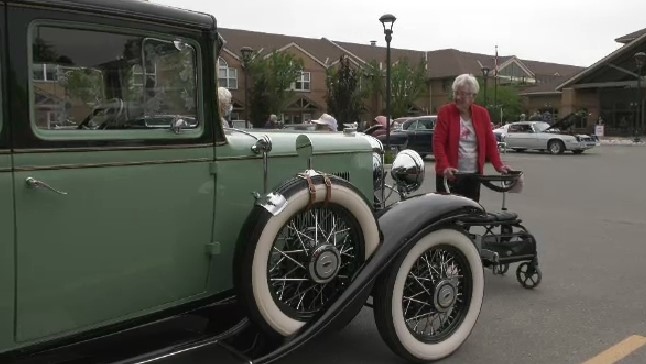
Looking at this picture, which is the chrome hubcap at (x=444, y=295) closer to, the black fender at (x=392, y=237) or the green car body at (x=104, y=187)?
the black fender at (x=392, y=237)

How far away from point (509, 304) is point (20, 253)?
144 inches

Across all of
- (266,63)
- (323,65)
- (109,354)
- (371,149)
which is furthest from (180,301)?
(323,65)

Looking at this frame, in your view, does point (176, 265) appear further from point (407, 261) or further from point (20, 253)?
point (407, 261)

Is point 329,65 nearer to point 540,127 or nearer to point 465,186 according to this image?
point 540,127

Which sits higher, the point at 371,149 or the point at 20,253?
the point at 371,149

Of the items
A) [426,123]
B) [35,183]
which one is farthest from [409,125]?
[35,183]

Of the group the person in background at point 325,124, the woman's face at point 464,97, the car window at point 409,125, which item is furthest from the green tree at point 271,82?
the woman's face at point 464,97

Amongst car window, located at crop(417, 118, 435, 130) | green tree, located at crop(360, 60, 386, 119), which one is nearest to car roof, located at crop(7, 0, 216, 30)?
car window, located at crop(417, 118, 435, 130)

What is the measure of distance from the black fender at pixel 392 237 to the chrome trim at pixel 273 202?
63 centimetres

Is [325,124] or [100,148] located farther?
[325,124]

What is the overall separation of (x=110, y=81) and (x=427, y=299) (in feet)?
7.02

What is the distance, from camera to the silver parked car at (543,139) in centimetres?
2555

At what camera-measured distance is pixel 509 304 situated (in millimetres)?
4852

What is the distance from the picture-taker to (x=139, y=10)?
268 centimetres
